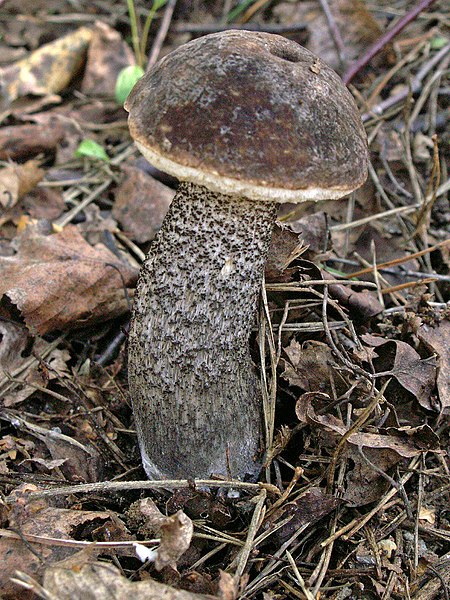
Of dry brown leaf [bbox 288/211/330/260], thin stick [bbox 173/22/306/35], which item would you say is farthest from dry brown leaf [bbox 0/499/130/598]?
thin stick [bbox 173/22/306/35]

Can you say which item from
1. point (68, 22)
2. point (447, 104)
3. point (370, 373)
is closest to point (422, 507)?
point (370, 373)

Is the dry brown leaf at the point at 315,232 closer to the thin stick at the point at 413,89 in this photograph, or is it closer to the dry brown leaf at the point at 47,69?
the thin stick at the point at 413,89

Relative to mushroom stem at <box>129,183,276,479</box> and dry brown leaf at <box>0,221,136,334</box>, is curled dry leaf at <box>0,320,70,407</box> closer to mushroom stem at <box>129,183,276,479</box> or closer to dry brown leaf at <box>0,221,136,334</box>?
dry brown leaf at <box>0,221,136,334</box>

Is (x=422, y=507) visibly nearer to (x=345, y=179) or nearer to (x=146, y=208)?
(x=345, y=179)

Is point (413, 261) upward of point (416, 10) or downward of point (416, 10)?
downward

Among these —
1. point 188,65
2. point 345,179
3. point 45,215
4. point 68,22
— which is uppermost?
point 188,65
